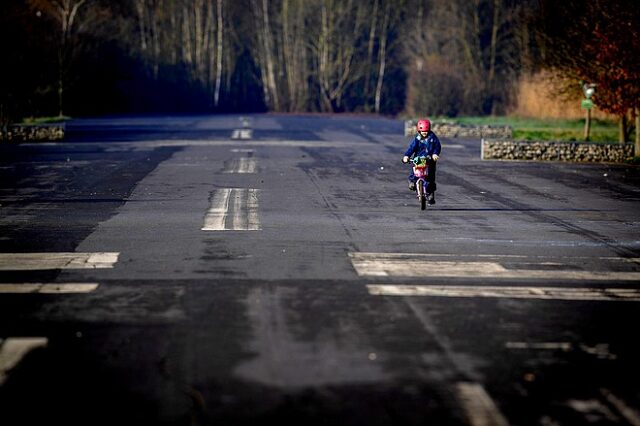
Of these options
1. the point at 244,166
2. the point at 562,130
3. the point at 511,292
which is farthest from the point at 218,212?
the point at 562,130

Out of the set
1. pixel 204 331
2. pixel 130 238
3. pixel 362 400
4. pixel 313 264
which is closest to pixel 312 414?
pixel 362 400

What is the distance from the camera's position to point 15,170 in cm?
2411

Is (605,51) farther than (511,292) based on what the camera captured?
Yes

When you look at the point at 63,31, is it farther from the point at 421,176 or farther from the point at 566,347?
the point at 566,347

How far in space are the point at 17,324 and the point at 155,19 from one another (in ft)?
253

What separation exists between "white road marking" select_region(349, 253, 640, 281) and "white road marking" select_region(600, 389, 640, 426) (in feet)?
13.5

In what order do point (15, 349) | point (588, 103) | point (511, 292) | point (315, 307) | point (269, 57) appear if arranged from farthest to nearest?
1. point (269, 57)
2. point (588, 103)
3. point (511, 292)
4. point (315, 307)
5. point (15, 349)

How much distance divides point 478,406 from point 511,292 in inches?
147

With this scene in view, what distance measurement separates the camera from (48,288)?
32.5 feet

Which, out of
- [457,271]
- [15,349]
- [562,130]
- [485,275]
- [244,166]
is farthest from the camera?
[562,130]

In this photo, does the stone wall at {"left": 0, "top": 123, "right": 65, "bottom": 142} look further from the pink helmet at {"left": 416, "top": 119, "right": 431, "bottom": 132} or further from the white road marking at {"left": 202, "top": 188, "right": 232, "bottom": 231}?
the pink helmet at {"left": 416, "top": 119, "right": 431, "bottom": 132}

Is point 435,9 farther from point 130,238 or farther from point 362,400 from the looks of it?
point 362,400

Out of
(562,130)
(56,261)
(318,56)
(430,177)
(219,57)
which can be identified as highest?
(318,56)

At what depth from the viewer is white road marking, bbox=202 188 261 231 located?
48.1ft
